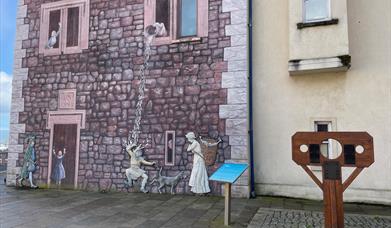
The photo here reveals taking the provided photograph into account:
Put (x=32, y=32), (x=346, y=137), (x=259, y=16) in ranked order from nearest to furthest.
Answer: (x=346, y=137), (x=259, y=16), (x=32, y=32)

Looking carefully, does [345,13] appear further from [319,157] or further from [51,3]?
[51,3]

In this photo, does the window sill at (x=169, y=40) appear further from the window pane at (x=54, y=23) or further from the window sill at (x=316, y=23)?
the window pane at (x=54, y=23)

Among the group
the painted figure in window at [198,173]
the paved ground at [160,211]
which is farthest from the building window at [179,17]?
the paved ground at [160,211]

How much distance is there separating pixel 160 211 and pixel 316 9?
535cm

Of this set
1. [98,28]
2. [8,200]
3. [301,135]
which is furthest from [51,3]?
[301,135]

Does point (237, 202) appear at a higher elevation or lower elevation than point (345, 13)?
lower

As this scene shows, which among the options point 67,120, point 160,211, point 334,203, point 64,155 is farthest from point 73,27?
Answer: point 334,203

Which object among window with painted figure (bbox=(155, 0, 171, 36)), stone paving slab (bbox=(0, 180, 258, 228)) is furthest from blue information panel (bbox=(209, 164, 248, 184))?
window with painted figure (bbox=(155, 0, 171, 36))

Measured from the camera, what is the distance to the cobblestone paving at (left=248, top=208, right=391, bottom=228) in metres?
5.30

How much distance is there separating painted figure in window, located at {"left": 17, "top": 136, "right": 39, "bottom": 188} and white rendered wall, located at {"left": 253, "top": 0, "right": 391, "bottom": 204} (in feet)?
19.4

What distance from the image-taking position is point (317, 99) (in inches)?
293

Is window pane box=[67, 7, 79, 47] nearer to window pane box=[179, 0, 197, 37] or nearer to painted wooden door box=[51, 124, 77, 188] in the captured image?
painted wooden door box=[51, 124, 77, 188]

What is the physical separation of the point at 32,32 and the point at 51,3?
996mm

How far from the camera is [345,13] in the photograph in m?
7.06
